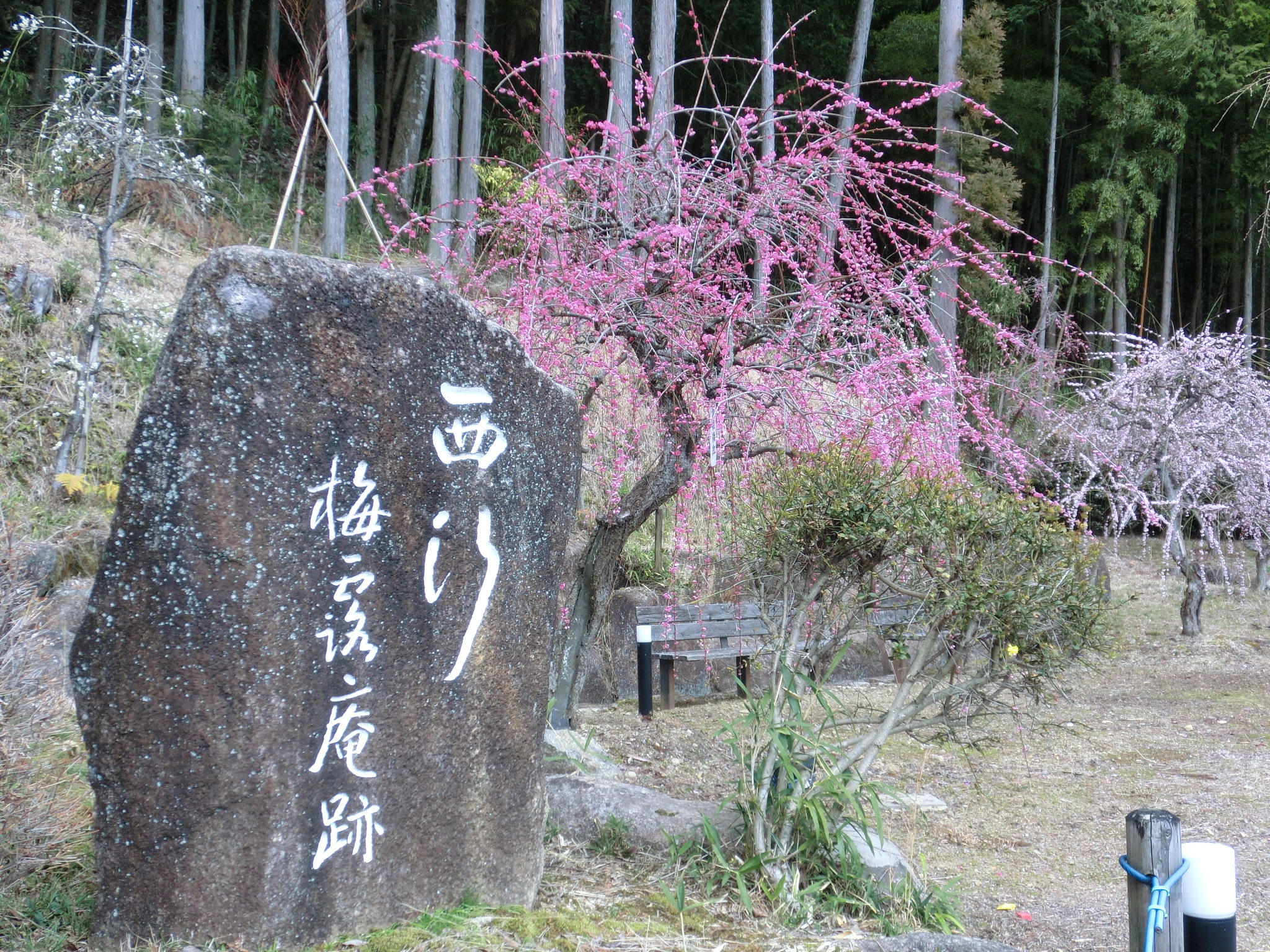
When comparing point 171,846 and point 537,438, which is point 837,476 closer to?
point 537,438

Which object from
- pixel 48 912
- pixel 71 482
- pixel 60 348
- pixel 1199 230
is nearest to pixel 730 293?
pixel 48 912

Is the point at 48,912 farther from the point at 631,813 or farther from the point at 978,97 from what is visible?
the point at 978,97

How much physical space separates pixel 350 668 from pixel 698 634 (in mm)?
4157

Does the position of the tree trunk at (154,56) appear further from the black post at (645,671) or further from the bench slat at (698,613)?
the black post at (645,671)

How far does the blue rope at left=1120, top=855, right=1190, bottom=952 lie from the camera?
211 centimetres

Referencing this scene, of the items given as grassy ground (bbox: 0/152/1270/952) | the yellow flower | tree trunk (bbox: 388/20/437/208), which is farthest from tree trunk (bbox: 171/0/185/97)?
the yellow flower

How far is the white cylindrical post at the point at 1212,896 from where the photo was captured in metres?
2.14

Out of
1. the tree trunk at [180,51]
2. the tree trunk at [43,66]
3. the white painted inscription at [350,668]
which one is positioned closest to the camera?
the white painted inscription at [350,668]

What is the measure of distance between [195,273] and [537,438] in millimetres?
960

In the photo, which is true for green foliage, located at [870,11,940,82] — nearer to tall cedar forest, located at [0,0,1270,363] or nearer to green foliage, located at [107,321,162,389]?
tall cedar forest, located at [0,0,1270,363]

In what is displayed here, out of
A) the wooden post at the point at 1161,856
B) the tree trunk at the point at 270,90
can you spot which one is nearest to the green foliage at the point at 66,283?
the tree trunk at the point at 270,90

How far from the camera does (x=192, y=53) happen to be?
11.0m

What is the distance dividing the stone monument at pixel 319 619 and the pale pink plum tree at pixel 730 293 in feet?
3.46

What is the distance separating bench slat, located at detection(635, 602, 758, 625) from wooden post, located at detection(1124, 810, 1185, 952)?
3.80m
